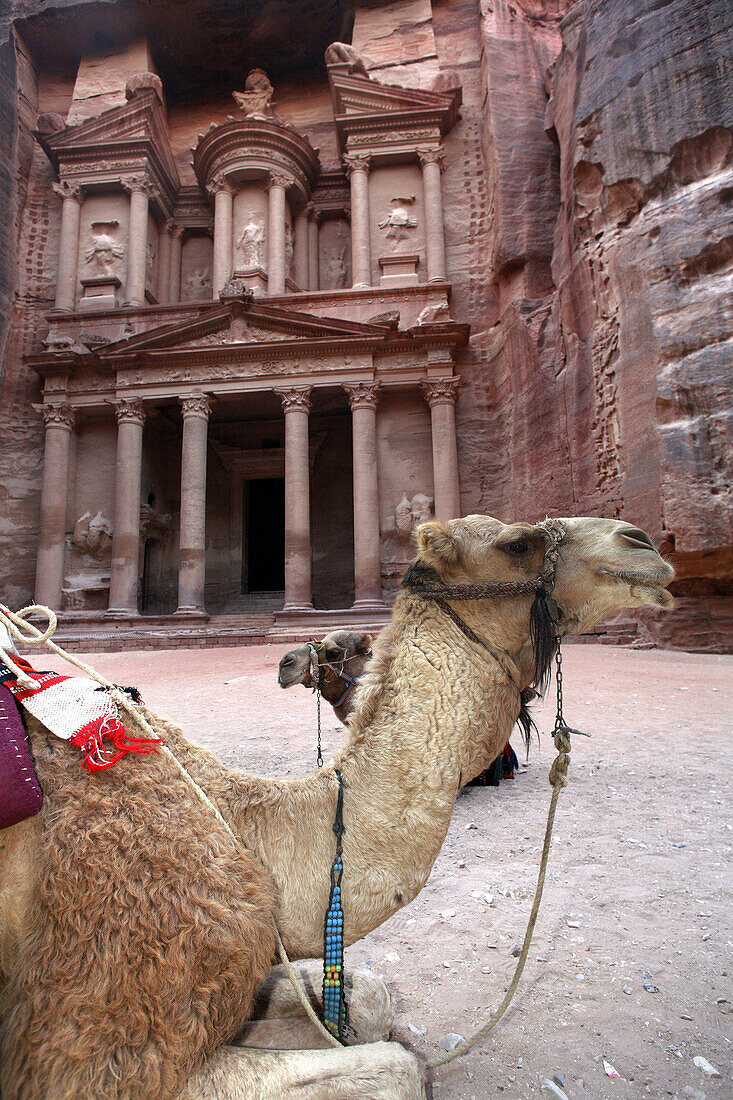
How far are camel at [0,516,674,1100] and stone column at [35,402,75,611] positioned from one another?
→ 19783mm

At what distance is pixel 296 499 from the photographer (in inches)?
755

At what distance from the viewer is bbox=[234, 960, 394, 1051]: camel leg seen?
174cm

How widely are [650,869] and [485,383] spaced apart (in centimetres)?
1850

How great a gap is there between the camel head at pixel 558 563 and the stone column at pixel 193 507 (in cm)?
1682

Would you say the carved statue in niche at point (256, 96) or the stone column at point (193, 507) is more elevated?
the carved statue in niche at point (256, 96)

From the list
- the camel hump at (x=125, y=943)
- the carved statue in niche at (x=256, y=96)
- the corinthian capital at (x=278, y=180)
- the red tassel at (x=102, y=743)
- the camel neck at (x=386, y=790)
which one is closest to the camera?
the camel hump at (x=125, y=943)

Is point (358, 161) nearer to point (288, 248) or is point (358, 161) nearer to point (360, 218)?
point (360, 218)

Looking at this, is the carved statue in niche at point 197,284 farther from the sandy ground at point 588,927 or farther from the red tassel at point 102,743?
the red tassel at point 102,743

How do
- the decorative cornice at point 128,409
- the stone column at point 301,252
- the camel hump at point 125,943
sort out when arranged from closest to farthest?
the camel hump at point 125,943 < the decorative cornice at point 128,409 < the stone column at point 301,252

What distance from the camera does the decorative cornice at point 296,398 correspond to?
19.6 m

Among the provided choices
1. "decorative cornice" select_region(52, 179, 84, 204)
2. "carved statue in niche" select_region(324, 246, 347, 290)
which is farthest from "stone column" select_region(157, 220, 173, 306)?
"carved statue in niche" select_region(324, 246, 347, 290)

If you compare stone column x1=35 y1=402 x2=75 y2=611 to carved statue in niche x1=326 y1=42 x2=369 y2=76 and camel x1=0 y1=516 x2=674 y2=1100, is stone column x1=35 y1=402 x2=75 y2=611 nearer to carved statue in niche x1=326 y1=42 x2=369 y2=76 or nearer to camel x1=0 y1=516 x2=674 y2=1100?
carved statue in niche x1=326 y1=42 x2=369 y2=76

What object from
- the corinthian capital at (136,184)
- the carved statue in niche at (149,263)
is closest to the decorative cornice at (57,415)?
the carved statue in niche at (149,263)

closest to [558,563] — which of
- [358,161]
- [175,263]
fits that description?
[358,161]
